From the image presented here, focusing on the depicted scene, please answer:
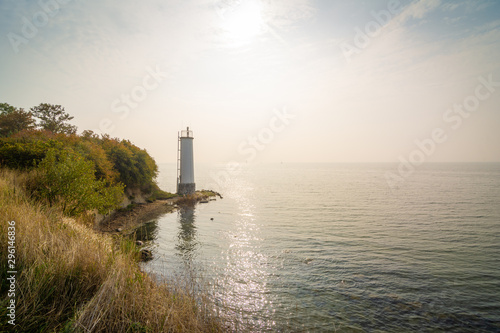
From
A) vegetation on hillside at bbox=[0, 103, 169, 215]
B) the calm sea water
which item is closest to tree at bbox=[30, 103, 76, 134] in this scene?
vegetation on hillside at bbox=[0, 103, 169, 215]

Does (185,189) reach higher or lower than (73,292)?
higher

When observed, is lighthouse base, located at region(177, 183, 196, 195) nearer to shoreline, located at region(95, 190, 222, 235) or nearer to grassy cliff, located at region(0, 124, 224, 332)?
shoreline, located at region(95, 190, 222, 235)

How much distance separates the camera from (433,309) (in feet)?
32.7

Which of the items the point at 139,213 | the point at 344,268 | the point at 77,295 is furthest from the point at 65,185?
A: the point at 344,268

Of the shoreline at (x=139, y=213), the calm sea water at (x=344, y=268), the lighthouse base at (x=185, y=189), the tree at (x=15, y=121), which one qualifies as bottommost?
the calm sea water at (x=344, y=268)

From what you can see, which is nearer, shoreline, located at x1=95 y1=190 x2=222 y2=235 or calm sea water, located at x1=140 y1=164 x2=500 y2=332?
calm sea water, located at x1=140 y1=164 x2=500 y2=332

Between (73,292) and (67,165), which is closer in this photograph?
(73,292)

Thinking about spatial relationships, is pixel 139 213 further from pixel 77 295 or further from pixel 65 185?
pixel 77 295

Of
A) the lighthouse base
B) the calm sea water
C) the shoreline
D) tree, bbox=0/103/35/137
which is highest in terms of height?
tree, bbox=0/103/35/137

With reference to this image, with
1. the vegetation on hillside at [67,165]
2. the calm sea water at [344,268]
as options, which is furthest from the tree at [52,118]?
the calm sea water at [344,268]

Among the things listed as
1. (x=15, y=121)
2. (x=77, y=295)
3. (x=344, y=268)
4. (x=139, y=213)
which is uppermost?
(x=15, y=121)

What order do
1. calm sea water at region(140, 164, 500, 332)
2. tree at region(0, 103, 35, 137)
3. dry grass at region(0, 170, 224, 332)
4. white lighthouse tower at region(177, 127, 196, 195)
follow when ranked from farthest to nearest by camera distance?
white lighthouse tower at region(177, 127, 196, 195)
tree at region(0, 103, 35, 137)
calm sea water at region(140, 164, 500, 332)
dry grass at region(0, 170, 224, 332)

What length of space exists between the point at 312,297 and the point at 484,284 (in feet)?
30.0

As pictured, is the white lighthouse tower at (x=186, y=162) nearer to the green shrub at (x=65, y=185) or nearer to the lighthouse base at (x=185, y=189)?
the lighthouse base at (x=185, y=189)
